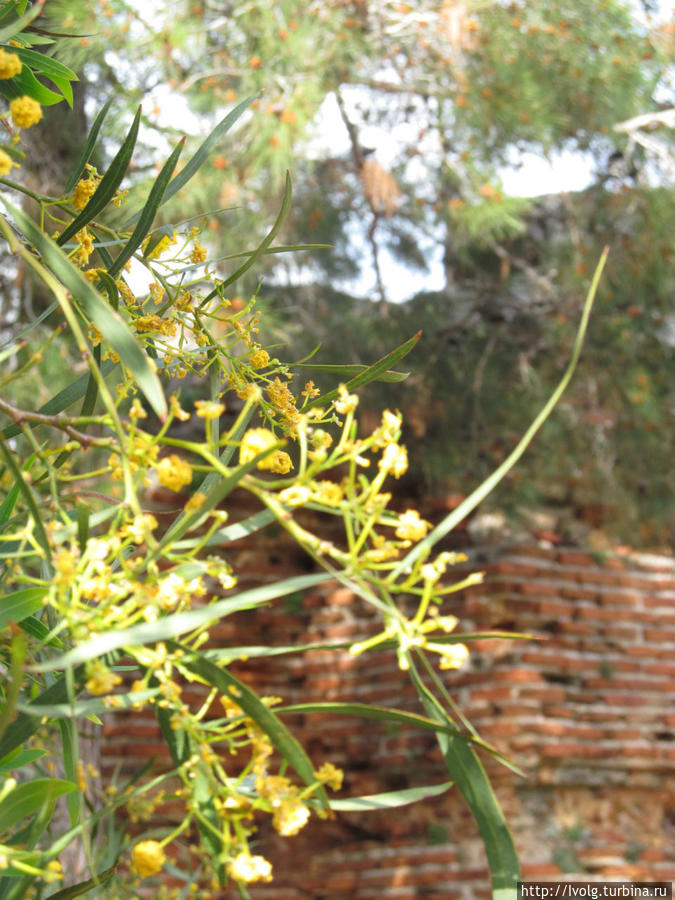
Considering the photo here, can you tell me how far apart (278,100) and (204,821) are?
162 centimetres

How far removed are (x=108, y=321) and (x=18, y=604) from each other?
0.40 feet

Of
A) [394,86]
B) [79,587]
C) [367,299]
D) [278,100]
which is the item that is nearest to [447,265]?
[367,299]

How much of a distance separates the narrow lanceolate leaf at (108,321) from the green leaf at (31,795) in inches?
5.6

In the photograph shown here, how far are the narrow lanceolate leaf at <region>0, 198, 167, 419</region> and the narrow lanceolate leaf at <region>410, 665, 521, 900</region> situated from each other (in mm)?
137

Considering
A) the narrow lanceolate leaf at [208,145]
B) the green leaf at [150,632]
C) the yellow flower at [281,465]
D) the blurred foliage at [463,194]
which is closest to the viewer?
the green leaf at [150,632]

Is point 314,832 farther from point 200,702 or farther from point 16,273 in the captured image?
point 16,273

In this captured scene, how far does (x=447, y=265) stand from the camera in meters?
2.40

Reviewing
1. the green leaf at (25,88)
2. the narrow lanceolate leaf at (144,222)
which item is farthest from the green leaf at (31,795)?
the green leaf at (25,88)

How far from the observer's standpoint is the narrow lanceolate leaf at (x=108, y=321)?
0.32 m

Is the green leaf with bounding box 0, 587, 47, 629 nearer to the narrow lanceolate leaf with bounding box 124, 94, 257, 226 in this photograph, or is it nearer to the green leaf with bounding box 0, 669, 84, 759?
the green leaf with bounding box 0, 669, 84, 759

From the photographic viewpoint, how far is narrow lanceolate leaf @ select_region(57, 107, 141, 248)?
0.45 meters

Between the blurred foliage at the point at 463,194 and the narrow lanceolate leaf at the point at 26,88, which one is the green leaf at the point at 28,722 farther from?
the blurred foliage at the point at 463,194

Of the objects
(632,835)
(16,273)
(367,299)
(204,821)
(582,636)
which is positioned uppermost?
(16,273)

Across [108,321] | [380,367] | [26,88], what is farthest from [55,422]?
[26,88]
